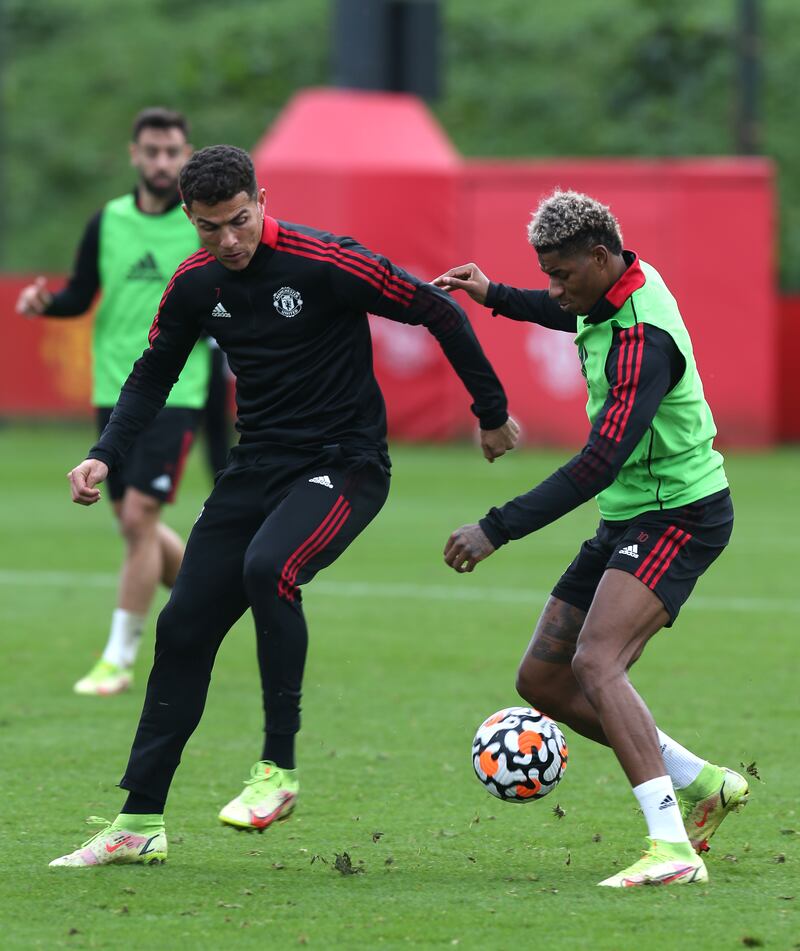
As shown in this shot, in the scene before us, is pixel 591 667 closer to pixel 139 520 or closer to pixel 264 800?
pixel 264 800

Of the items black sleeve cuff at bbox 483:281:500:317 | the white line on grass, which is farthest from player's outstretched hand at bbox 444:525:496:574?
the white line on grass

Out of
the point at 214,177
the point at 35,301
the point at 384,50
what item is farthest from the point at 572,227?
the point at 384,50

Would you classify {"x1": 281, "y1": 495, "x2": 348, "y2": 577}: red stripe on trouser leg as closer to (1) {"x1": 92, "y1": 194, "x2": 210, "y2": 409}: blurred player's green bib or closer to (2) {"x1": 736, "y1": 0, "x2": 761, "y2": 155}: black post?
(1) {"x1": 92, "y1": 194, "x2": 210, "y2": 409}: blurred player's green bib

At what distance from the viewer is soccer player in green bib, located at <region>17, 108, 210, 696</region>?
9336mm

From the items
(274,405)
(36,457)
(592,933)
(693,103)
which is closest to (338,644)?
(274,405)

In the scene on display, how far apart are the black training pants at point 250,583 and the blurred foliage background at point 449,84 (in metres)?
32.0

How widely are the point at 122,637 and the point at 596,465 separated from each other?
434 cm

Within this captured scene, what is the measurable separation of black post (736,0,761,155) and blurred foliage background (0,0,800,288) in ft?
28.4

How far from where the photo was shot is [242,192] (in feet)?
19.5

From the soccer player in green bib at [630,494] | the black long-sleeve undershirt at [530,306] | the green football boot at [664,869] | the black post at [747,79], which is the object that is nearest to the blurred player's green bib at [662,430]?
the soccer player in green bib at [630,494]

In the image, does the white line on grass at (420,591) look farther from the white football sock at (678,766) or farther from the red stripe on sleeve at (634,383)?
the red stripe on sleeve at (634,383)

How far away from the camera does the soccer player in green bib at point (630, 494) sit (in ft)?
18.3

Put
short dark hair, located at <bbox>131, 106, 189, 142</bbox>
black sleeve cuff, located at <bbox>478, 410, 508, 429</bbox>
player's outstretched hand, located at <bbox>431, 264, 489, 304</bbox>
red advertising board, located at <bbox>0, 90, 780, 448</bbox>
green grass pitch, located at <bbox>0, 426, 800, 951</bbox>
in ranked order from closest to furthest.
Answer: green grass pitch, located at <bbox>0, 426, 800, 951</bbox> < black sleeve cuff, located at <bbox>478, 410, 508, 429</bbox> < player's outstretched hand, located at <bbox>431, 264, 489, 304</bbox> < short dark hair, located at <bbox>131, 106, 189, 142</bbox> < red advertising board, located at <bbox>0, 90, 780, 448</bbox>

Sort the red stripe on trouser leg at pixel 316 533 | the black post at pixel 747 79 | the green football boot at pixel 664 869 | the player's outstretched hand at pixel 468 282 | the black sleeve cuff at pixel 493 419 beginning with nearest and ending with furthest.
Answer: the green football boot at pixel 664 869
the red stripe on trouser leg at pixel 316 533
the black sleeve cuff at pixel 493 419
the player's outstretched hand at pixel 468 282
the black post at pixel 747 79
